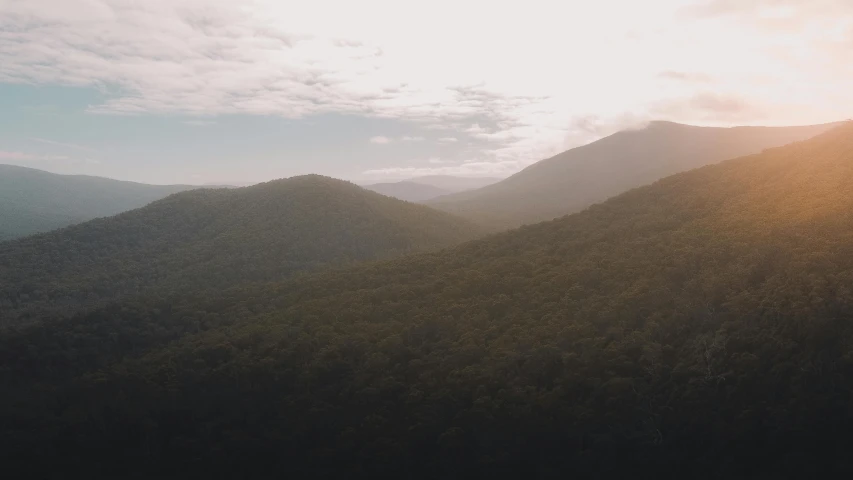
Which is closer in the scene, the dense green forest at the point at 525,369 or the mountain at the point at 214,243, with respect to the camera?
the dense green forest at the point at 525,369

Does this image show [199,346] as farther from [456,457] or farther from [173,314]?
[456,457]

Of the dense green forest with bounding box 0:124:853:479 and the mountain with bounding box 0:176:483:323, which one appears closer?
the dense green forest with bounding box 0:124:853:479

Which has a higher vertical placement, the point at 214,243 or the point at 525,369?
the point at 214,243

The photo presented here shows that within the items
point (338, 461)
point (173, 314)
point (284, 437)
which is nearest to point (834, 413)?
point (338, 461)

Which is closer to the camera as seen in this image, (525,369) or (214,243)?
(525,369)
